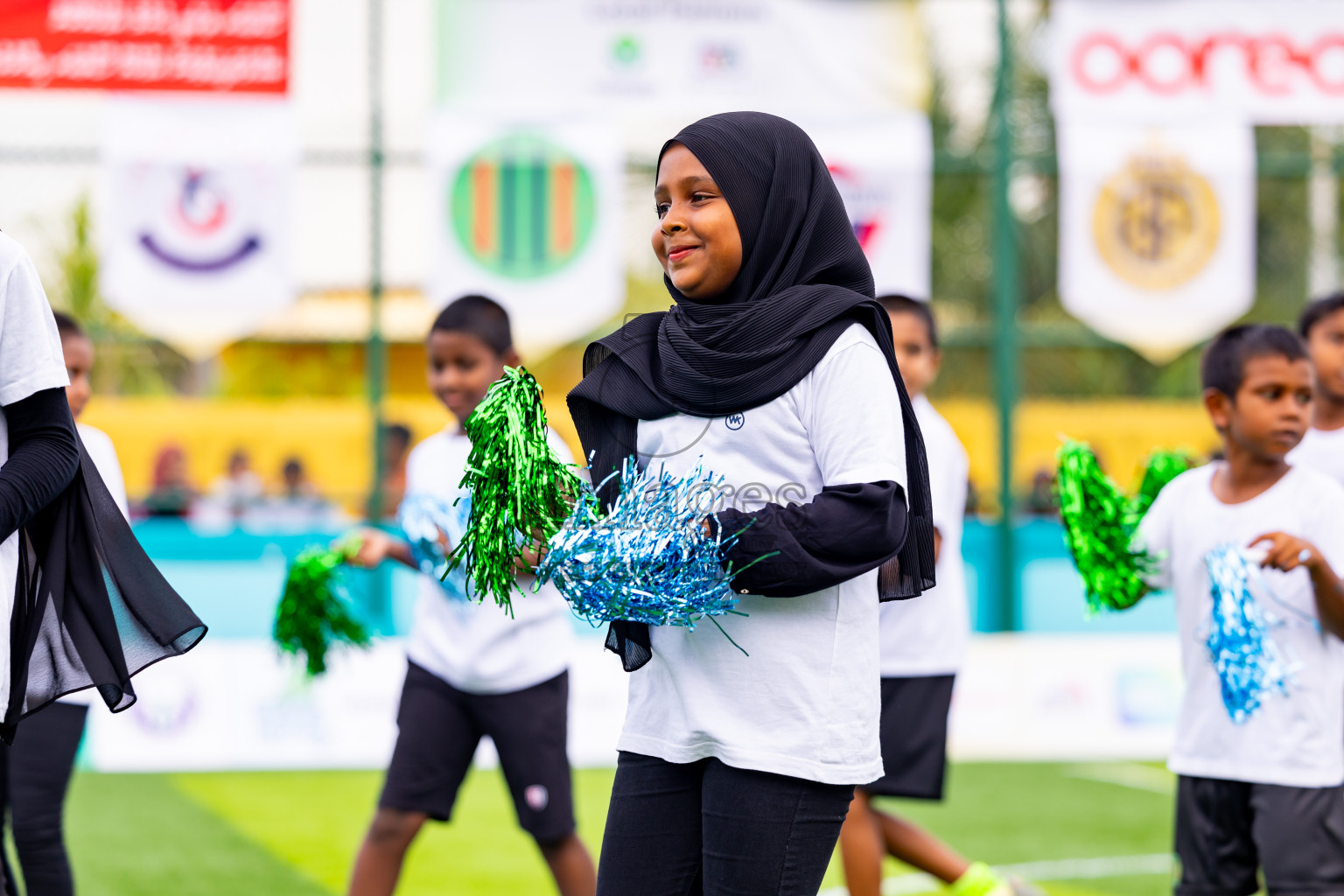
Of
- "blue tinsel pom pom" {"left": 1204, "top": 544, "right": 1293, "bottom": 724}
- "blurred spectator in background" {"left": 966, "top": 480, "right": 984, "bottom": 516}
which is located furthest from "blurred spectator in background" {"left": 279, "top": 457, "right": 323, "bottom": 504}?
"blue tinsel pom pom" {"left": 1204, "top": 544, "right": 1293, "bottom": 724}

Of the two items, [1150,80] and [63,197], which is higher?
[1150,80]

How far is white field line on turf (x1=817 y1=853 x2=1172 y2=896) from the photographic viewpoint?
5457mm

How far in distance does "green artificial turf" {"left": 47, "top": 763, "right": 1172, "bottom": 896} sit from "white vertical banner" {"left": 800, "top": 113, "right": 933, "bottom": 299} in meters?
3.04

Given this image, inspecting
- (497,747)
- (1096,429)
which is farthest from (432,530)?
(1096,429)

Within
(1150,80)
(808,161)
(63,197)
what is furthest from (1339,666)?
(63,197)

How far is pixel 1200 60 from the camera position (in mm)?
9508

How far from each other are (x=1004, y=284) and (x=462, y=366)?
610cm

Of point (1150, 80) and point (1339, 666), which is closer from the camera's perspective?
point (1339, 666)

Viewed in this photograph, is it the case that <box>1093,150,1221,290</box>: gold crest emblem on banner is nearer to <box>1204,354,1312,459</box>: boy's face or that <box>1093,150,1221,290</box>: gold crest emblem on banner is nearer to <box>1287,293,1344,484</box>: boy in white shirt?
<box>1287,293,1344,484</box>: boy in white shirt

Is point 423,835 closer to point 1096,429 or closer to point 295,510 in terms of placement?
point 295,510

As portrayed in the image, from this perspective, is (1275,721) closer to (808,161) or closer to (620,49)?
(808,161)

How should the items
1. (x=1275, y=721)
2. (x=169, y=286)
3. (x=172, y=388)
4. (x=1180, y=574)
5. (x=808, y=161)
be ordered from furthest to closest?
(x=172, y=388) → (x=169, y=286) → (x=1180, y=574) → (x=1275, y=721) → (x=808, y=161)

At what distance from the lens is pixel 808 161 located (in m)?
2.58

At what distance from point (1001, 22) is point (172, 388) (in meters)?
5.69
